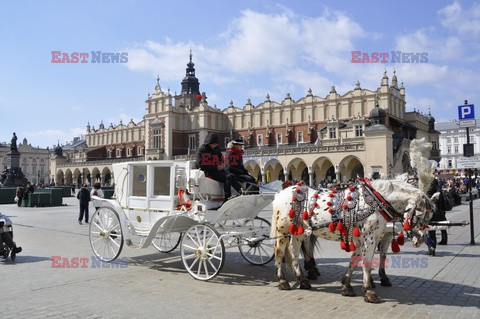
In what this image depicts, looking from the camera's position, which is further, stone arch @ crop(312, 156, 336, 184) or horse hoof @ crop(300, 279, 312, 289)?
stone arch @ crop(312, 156, 336, 184)

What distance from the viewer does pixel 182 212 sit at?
660 centimetres

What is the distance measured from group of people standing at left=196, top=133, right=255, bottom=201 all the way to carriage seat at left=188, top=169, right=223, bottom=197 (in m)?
0.10

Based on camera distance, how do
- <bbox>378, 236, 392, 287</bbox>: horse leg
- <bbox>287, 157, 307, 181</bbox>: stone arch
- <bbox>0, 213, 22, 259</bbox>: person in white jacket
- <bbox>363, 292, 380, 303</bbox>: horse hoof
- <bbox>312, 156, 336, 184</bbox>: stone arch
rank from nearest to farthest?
<bbox>363, 292, 380, 303</bbox>: horse hoof → <bbox>378, 236, 392, 287</bbox>: horse leg → <bbox>0, 213, 22, 259</bbox>: person in white jacket → <bbox>312, 156, 336, 184</bbox>: stone arch → <bbox>287, 157, 307, 181</bbox>: stone arch

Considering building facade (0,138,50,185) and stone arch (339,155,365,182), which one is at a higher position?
building facade (0,138,50,185)

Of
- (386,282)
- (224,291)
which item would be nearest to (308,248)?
(386,282)

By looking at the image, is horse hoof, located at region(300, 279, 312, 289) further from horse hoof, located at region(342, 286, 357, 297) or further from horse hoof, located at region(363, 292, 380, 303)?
horse hoof, located at region(363, 292, 380, 303)

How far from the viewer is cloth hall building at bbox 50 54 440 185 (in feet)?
126

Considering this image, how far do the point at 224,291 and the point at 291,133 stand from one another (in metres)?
48.5

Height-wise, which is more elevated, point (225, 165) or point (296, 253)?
point (225, 165)

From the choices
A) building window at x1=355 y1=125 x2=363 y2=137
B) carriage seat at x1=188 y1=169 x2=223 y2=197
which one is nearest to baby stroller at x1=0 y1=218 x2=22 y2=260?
carriage seat at x1=188 y1=169 x2=223 y2=197

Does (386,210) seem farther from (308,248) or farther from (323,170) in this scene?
(323,170)

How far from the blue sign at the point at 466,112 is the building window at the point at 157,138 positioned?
51921 mm

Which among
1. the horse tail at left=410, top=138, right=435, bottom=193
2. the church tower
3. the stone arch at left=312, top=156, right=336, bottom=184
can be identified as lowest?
the horse tail at left=410, top=138, right=435, bottom=193

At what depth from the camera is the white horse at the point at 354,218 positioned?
201 inches
